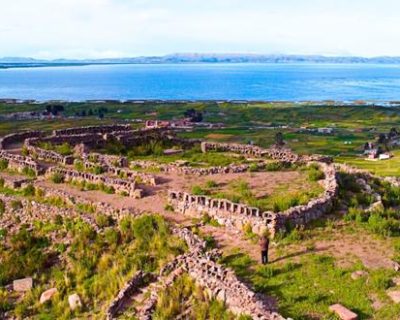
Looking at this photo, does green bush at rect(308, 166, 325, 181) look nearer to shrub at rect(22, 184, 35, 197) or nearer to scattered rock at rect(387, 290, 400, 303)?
scattered rock at rect(387, 290, 400, 303)

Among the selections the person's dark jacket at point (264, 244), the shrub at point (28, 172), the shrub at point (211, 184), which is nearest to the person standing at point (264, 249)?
A: the person's dark jacket at point (264, 244)

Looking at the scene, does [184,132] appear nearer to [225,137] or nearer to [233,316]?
[225,137]

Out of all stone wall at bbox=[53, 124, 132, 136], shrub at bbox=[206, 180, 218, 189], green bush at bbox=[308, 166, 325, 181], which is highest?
stone wall at bbox=[53, 124, 132, 136]

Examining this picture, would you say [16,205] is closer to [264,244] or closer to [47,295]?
[47,295]

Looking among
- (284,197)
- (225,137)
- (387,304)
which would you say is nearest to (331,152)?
(225,137)

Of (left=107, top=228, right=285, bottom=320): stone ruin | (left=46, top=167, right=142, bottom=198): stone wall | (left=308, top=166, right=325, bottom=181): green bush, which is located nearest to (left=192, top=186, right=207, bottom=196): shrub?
(left=46, top=167, right=142, bottom=198): stone wall

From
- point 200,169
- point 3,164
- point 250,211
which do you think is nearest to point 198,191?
point 250,211
